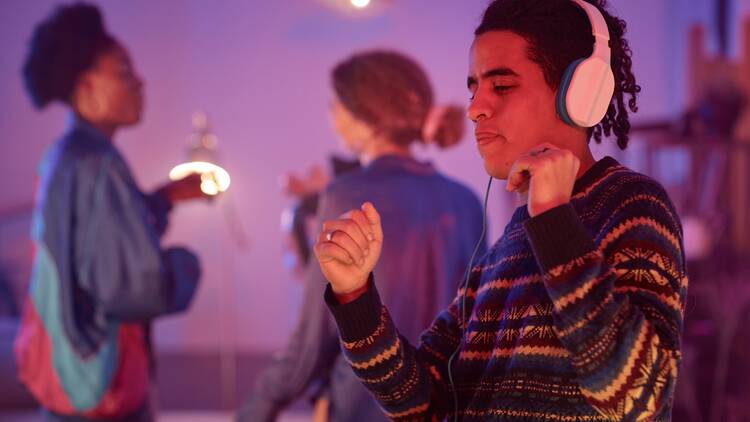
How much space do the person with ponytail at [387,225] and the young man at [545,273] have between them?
610 millimetres

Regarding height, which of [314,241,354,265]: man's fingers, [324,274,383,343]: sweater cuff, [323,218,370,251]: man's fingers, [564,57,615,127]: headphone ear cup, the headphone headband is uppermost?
the headphone headband

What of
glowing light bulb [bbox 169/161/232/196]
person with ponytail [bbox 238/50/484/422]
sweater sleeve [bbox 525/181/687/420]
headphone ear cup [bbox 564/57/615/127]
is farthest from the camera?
glowing light bulb [bbox 169/161/232/196]

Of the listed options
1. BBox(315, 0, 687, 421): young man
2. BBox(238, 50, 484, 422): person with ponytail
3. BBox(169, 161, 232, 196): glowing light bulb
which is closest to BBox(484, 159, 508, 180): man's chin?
BBox(315, 0, 687, 421): young man

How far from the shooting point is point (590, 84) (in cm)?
91

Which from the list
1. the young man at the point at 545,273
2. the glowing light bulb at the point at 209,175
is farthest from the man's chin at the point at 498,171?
the glowing light bulb at the point at 209,175

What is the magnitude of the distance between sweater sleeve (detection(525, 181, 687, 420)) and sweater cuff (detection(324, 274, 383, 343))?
28 cm

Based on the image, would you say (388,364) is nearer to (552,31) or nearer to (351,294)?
(351,294)

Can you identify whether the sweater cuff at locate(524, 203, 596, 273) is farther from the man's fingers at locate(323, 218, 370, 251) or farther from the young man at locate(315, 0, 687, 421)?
the man's fingers at locate(323, 218, 370, 251)

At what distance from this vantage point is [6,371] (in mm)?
3918

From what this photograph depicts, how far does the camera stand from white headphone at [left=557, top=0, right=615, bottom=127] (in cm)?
91

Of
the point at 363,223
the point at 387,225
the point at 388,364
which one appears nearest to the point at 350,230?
the point at 363,223

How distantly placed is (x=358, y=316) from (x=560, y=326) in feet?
1.00

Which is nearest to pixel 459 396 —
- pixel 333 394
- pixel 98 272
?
pixel 333 394

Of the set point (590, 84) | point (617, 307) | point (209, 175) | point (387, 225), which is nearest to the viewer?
point (617, 307)
